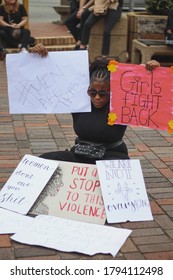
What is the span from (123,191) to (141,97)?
0.66 metres

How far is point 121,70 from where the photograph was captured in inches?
152

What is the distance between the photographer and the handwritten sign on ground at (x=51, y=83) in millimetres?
3996

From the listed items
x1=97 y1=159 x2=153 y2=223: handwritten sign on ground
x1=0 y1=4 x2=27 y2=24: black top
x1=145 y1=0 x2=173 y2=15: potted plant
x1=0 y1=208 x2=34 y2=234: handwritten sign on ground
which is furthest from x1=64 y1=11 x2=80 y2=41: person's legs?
x1=0 y1=208 x2=34 y2=234: handwritten sign on ground

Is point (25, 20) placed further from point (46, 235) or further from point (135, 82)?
point (46, 235)

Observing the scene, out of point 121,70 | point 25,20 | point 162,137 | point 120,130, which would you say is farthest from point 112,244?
point 25,20

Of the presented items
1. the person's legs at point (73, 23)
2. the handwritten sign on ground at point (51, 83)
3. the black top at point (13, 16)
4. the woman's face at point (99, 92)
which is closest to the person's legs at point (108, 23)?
the person's legs at point (73, 23)

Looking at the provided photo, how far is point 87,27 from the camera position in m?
8.59

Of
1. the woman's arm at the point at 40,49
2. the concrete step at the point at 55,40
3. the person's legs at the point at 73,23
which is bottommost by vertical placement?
the concrete step at the point at 55,40

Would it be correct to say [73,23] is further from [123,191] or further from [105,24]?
[123,191]

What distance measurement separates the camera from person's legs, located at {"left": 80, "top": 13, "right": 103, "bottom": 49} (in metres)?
8.57

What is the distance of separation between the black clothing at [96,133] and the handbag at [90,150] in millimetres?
34

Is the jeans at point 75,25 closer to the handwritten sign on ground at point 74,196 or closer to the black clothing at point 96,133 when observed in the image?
the black clothing at point 96,133

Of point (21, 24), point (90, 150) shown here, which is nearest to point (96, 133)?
point (90, 150)

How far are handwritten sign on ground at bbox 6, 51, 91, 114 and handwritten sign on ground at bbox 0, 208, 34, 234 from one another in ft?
2.64
